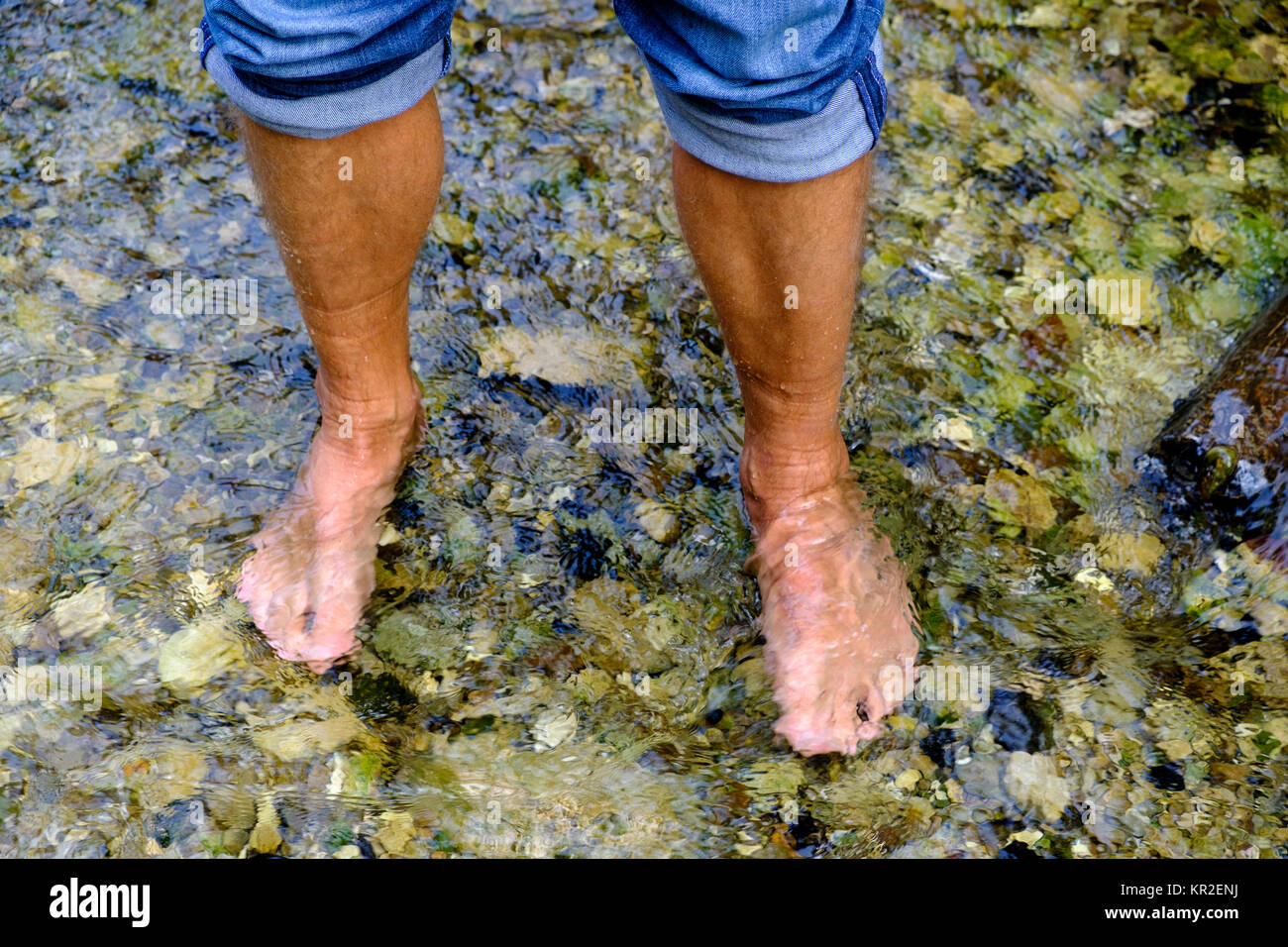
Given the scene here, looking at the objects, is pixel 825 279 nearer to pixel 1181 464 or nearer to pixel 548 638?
pixel 548 638

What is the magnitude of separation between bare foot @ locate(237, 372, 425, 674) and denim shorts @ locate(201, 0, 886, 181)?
58cm

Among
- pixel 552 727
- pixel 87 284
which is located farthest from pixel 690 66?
pixel 87 284

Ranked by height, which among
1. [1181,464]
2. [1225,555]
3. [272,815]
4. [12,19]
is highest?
[12,19]

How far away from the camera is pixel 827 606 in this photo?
183 centimetres

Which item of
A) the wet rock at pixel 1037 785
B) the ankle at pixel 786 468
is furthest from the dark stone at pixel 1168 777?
the ankle at pixel 786 468

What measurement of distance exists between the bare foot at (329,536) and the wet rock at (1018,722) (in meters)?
1.05

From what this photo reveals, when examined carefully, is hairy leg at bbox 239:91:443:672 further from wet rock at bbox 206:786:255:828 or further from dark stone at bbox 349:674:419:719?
wet rock at bbox 206:786:255:828

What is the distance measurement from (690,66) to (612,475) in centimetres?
93

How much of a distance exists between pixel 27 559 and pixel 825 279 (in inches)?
56.2

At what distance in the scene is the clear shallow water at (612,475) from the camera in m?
1.67

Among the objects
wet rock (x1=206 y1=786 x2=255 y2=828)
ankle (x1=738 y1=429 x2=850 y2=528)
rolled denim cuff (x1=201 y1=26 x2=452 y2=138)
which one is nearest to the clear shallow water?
wet rock (x1=206 y1=786 x2=255 y2=828)

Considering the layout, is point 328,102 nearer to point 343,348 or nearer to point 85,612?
point 343,348

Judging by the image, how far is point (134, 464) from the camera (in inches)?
81.1

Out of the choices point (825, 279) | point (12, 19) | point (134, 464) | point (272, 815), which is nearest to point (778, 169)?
point (825, 279)
